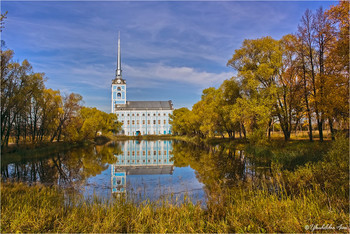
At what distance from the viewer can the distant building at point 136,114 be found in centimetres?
10638

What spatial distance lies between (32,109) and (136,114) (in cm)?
7528

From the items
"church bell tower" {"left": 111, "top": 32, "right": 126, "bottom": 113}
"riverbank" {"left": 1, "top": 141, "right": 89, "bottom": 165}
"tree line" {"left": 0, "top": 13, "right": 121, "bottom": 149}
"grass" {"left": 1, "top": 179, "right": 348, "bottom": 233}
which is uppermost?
"church bell tower" {"left": 111, "top": 32, "right": 126, "bottom": 113}

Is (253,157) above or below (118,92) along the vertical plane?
below

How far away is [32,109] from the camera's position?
32125mm

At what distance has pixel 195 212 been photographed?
7.33 metres

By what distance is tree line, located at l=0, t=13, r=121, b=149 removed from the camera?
75.8 ft

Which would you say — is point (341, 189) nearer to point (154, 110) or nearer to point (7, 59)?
point (7, 59)

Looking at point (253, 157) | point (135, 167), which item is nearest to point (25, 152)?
point (135, 167)

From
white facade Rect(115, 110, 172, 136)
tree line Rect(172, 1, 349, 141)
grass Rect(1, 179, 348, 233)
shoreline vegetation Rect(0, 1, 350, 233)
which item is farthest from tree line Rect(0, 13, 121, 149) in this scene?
white facade Rect(115, 110, 172, 136)

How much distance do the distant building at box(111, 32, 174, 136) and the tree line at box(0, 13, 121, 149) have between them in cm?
5060

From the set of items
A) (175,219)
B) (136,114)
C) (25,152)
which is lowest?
(175,219)

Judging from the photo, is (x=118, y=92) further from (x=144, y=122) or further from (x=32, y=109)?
(x=32, y=109)

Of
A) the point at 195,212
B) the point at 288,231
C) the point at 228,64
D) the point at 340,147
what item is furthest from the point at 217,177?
the point at 228,64

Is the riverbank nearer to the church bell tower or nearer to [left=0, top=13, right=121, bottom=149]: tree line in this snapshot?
[left=0, top=13, right=121, bottom=149]: tree line
